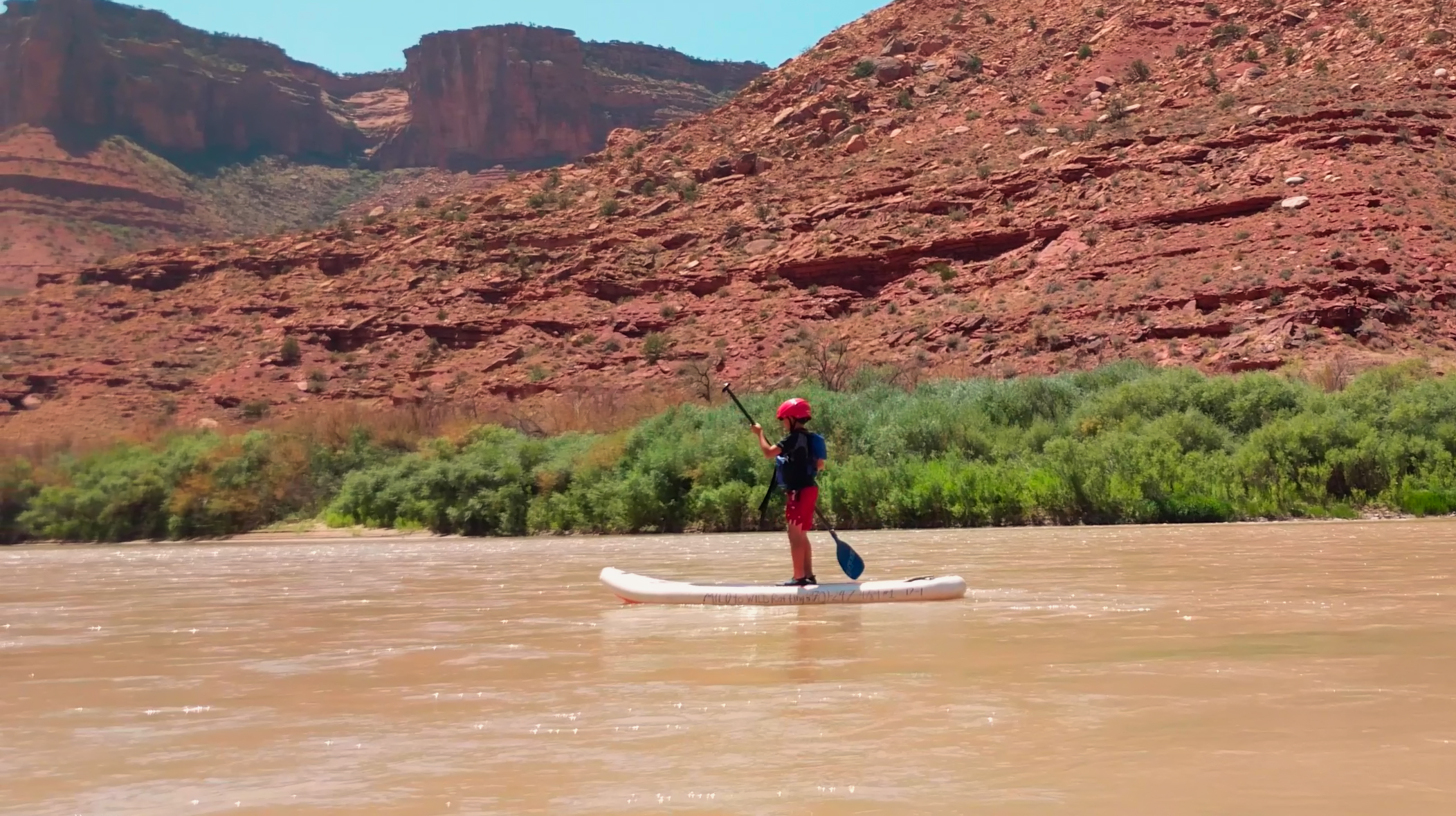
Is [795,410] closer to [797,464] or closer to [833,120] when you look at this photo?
[797,464]

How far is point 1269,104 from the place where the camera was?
4609 cm

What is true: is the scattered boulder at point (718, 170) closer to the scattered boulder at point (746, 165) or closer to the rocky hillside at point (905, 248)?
the rocky hillside at point (905, 248)

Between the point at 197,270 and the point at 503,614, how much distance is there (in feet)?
174

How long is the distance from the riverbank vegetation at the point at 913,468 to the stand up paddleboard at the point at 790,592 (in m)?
12.8

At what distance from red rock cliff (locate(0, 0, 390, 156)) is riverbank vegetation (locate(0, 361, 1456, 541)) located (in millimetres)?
80436

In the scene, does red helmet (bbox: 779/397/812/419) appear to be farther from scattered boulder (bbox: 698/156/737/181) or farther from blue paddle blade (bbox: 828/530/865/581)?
scattered boulder (bbox: 698/156/737/181)

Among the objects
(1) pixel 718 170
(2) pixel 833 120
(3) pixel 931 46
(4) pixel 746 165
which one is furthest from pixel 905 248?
(3) pixel 931 46

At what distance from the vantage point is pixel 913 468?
2417 centimetres

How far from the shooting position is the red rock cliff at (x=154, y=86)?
341 ft

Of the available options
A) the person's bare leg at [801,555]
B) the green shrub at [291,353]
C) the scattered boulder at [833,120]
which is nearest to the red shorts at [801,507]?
the person's bare leg at [801,555]

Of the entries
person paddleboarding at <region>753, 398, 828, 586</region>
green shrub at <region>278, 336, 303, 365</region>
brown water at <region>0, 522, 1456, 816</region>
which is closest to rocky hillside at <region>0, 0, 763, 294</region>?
green shrub at <region>278, 336, 303, 365</region>

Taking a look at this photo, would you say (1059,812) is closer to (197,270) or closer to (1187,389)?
(1187,389)

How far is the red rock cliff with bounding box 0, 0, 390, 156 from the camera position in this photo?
10400cm

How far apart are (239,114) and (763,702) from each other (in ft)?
→ 379
